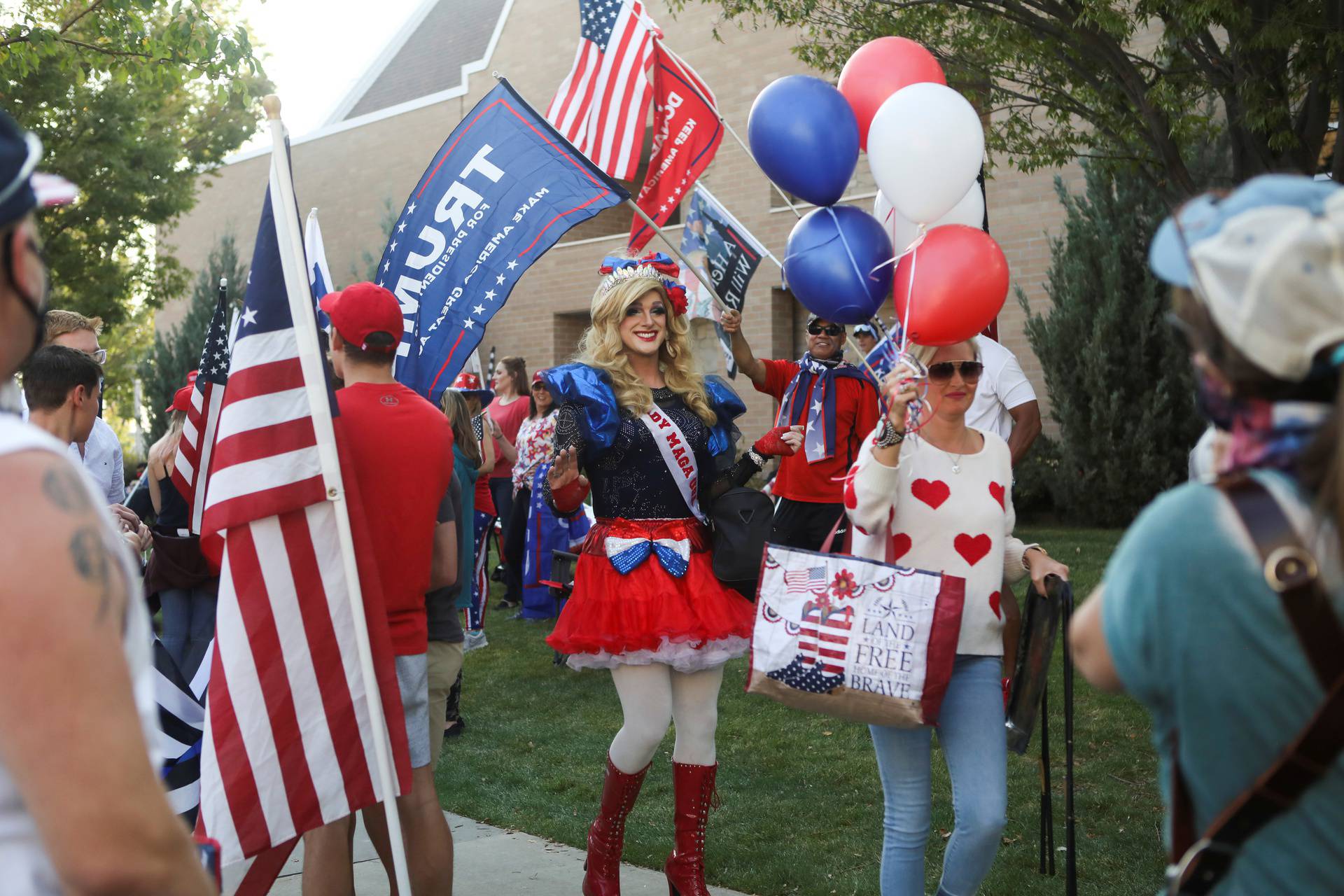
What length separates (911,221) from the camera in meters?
3.87

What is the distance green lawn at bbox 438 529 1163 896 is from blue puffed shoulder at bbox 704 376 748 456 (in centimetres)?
170

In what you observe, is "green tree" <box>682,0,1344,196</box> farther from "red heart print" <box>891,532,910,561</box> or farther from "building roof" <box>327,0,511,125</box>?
"building roof" <box>327,0,511,125</box>

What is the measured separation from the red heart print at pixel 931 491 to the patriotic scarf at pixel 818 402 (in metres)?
3.47

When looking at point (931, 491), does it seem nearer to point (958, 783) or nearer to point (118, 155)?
point (958, 783)

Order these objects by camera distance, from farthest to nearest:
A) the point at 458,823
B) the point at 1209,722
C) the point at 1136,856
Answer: the point at 458,823, the point at 1136,856, the point at 1209,722

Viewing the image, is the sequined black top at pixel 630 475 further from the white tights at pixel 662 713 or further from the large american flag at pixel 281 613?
the large american flag at pixel 281 613

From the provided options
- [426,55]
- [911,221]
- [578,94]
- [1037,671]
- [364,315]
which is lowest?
[1037,671]

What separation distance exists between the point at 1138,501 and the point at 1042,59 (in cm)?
624

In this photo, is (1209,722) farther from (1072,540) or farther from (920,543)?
(1072,540)

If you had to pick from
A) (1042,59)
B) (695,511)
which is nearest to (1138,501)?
(1042,59)

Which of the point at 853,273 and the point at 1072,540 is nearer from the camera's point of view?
the point at 853,273

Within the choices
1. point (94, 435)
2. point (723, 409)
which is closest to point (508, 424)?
point (94, 435)

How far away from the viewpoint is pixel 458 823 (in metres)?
5.64

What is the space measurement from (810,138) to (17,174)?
9.59 feet
